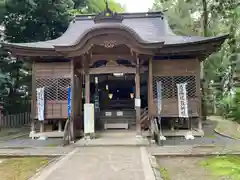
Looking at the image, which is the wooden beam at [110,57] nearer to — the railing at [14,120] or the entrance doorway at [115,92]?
the entrance doorway at [115,92]

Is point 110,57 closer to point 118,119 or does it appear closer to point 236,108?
point 118,119

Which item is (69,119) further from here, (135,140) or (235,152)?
(235,152)

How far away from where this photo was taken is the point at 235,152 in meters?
7.23

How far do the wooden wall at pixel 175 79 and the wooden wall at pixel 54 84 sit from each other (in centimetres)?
363

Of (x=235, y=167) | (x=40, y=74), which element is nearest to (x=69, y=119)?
(x=40, y=74)

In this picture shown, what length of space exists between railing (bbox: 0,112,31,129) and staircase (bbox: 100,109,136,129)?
6.03 m

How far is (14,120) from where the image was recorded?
16062 millimetres

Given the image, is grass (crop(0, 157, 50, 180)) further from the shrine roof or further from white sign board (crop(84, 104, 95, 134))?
the shrine roof

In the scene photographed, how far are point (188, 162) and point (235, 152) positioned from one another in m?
1.48

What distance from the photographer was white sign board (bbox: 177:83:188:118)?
10.0 m

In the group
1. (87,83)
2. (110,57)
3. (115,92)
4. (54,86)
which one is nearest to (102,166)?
(87,83)

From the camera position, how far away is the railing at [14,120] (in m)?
15.0

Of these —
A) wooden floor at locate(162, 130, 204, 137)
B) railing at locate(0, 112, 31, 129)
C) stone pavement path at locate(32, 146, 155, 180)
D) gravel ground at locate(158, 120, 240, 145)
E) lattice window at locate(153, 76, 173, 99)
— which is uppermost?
lattice window at locate(153, 76, 173, 99)

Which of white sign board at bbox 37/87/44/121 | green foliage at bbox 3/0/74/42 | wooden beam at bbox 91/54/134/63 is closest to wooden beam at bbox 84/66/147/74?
wooden beam at bbox 91/54/134/63
